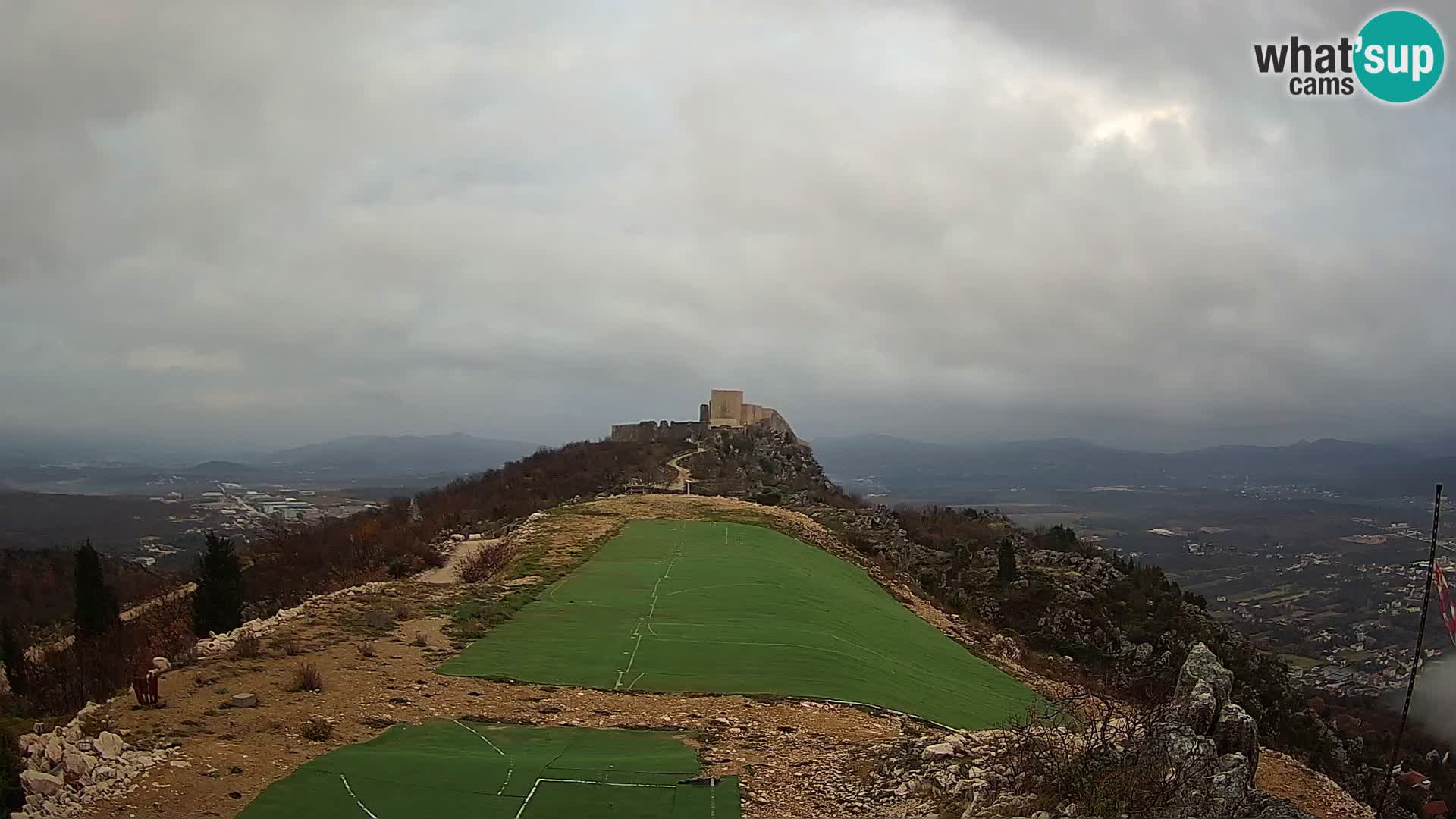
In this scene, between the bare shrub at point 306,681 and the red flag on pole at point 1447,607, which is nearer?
Result: the red flag on pole at point 1447,607

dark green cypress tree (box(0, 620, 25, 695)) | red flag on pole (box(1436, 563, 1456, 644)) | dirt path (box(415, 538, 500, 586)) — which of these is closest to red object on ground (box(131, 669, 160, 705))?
dirt path (box(415, 538, 500, 586))

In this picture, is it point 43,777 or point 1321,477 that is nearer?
point 43,777

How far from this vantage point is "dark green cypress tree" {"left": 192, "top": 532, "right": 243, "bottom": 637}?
68.4ft

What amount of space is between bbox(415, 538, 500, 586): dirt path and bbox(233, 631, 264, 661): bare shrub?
694 cm

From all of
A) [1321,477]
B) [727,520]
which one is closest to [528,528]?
[727,520]

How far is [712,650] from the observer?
14.5 meters

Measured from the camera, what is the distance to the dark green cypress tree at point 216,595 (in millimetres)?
20859

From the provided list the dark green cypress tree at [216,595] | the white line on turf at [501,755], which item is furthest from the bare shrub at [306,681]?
the dark green cypress tree at [216,595]

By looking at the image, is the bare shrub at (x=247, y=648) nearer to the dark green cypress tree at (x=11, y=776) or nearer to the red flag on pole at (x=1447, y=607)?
the dark green cypress tree at (x=11, y=776)

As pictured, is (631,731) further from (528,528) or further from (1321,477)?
(1321,477)

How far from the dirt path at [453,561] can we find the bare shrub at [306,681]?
865 centimetres

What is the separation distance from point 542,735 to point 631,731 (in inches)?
42.7

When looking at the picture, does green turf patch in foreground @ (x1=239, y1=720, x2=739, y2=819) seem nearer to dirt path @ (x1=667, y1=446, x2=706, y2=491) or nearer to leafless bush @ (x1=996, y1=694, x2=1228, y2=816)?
leafless bush @ (x1=996, y1=694, x2=1228, y2=816)

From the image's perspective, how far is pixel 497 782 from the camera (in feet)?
28.0
